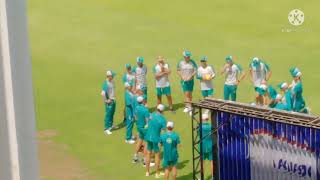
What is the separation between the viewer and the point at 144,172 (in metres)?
14.2

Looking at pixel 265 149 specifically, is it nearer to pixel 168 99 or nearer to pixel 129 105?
pixel 129 105

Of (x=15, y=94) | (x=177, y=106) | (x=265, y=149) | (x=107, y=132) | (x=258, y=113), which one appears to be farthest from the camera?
(x=177, y=106)

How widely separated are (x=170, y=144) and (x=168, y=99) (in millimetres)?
5885

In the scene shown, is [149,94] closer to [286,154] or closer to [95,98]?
[95,98]

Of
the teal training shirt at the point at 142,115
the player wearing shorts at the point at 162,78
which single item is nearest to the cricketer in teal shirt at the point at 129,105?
the teal training shirt at the point at 142,115

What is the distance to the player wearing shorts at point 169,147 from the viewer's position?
39.7 feet

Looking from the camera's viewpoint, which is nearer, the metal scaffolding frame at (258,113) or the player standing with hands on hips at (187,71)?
the metal scaffolding frame at (258,113)

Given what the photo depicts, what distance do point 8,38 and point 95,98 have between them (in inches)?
714

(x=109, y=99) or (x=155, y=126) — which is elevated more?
(x=109, y=99)

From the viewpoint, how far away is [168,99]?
1794cm

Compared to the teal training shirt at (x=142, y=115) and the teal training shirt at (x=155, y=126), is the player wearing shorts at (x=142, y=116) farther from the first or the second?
the teal training shirt at (x=155, y=126)

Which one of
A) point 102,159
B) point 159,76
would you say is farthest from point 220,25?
point 102,159

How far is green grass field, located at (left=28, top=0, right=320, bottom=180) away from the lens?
16.7 m

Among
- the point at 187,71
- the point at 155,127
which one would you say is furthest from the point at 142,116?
the point at 187,71
